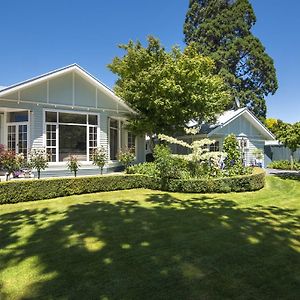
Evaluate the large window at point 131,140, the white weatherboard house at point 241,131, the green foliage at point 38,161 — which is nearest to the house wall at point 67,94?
the green foliage at point 38,161

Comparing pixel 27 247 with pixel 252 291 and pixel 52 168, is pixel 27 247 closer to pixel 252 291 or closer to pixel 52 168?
pixel 252 291

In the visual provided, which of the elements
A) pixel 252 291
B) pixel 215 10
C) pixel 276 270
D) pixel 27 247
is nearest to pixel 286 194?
pixel 276 270

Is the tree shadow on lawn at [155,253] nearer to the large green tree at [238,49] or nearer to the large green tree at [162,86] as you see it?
the large green tree at [162,86]

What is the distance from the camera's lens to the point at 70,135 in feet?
53.6

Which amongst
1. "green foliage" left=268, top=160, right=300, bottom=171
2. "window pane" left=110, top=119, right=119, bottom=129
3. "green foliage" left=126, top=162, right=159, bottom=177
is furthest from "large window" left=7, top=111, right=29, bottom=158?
"green foliage" left=268, top=160, right=300, bottom=171

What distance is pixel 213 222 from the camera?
7.77 meters

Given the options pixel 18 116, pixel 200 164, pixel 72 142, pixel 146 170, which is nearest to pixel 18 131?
pixel 18 116

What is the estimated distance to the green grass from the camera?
4.13 meters

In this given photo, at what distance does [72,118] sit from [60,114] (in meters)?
0.69

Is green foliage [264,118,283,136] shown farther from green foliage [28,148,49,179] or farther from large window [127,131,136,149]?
green foliage [28,148,49,179]

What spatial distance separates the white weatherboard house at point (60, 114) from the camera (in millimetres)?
15062

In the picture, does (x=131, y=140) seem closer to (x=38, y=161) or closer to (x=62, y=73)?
(x=62, y=73)

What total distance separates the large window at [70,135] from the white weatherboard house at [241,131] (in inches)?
374

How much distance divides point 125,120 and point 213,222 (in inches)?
496
